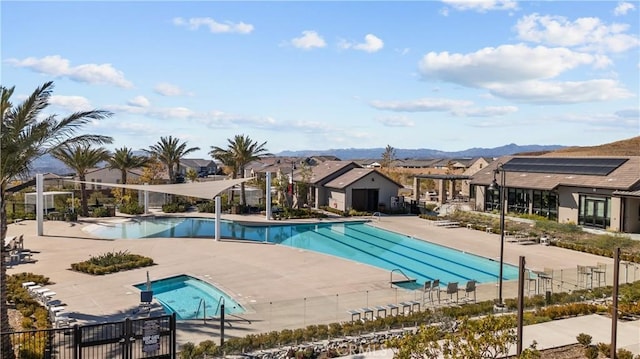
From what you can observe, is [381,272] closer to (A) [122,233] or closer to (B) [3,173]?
(B) [3,173]

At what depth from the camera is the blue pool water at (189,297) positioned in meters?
14.6

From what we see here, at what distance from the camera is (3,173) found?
40.8 feet

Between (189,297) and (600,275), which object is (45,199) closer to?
(189,297)

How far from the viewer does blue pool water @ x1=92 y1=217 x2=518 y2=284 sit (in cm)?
2253

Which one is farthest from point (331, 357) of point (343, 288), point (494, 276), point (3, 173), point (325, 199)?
point (325, 199)

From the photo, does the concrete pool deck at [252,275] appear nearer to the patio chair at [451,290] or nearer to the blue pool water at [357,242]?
the patio chair at [451,290]

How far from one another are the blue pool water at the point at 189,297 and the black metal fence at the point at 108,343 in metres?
2.93

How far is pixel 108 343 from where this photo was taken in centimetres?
1037

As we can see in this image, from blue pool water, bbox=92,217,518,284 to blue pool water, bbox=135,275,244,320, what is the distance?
7285 mm

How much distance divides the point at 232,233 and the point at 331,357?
21.4 m

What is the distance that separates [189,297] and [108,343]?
7.00m

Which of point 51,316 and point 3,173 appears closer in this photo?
point 3,173

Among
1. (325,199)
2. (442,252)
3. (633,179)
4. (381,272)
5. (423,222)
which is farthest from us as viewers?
(325,199)

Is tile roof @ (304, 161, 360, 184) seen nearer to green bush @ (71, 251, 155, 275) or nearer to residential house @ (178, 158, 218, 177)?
green bush @ (71, 251, 155, 275)
